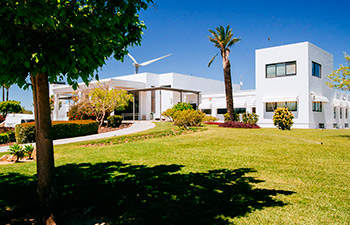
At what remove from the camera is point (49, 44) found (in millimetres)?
3287

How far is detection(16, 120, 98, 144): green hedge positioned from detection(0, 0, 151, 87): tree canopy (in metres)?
13.0

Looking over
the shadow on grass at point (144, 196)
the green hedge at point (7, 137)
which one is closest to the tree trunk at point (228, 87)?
the shadow on grass at point (144, 196)

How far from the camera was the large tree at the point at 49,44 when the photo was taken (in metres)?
3.01

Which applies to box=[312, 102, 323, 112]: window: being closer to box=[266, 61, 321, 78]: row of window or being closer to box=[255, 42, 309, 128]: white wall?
box=[255, 42, 309, 128]: white wall

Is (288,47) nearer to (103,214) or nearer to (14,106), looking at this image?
(103,214)

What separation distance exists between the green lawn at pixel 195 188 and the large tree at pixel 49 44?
1.17 metres

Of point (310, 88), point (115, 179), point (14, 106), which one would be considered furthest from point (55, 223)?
point (14, 106)

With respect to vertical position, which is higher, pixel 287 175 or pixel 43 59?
pixel 43 59

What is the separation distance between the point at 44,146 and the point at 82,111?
2003cm

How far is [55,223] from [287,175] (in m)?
5.01

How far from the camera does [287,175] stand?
6.15m

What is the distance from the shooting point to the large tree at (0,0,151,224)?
301 centimetres

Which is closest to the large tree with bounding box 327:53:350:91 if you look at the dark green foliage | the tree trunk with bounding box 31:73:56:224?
the tree trunk with bounding box 31:73:56:224

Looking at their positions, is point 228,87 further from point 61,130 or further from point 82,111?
point 61,130
